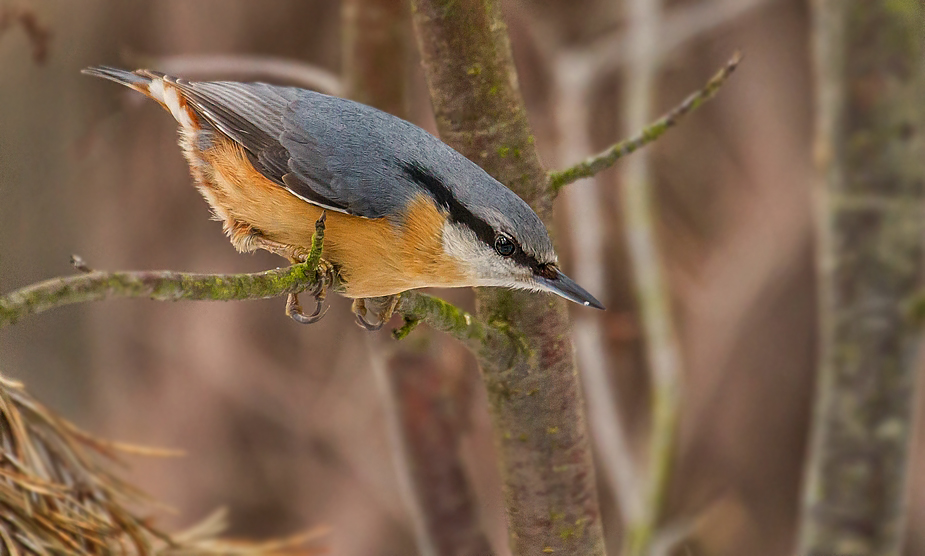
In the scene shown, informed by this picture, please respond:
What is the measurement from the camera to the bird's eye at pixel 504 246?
0.91 metres

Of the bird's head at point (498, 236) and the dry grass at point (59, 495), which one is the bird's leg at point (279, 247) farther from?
the dry grass at point (59, 495)

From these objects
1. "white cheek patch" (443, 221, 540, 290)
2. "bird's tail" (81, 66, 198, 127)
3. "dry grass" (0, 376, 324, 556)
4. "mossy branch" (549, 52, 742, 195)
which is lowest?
"dry grass" (0, 376, 324, 556)

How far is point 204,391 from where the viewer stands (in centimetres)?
242

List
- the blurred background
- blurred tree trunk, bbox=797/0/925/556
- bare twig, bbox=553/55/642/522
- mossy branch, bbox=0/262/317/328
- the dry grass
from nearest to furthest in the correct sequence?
mossy branch, bbox=0/262/317/328, the dry grass, blurred tree trunk, bbox=797/0/925/556, bare twig, bbox=553/55/642/522, the blurred background

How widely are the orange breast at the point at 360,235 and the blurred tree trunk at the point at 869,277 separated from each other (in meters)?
0.99

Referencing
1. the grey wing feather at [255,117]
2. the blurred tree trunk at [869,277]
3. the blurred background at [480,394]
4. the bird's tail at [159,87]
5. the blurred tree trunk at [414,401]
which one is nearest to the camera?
the grey wing feather at [255,117]

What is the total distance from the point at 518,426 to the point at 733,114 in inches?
70.5

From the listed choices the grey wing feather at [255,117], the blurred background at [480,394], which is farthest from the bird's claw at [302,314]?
the blurred background at [480,394]

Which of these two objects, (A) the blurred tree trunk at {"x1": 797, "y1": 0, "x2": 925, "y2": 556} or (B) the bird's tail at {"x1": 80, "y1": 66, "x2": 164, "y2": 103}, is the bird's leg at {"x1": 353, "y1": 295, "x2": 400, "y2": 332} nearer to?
(B) the bird's tail at {"x1": 80, "y1": 66, "x2": 164, "y2": 103}

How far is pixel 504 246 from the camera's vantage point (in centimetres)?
92

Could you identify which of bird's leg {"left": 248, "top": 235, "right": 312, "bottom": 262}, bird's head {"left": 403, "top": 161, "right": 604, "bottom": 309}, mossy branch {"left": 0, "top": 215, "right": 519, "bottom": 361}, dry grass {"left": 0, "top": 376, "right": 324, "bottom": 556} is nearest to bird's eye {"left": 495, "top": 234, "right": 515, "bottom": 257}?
bird's head {"left": 403, "top": 161, "right": 604, "bottom": 309}

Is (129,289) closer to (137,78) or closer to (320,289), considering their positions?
(320,289)

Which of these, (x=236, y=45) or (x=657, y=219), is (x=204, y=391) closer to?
(x=236, y=45)

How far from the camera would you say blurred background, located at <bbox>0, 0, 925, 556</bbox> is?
88.0 inches
